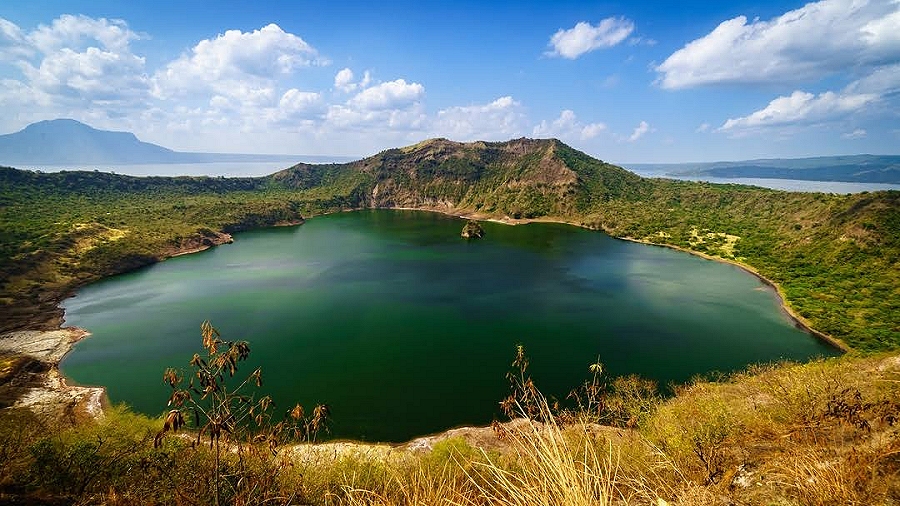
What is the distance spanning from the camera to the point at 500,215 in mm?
135500

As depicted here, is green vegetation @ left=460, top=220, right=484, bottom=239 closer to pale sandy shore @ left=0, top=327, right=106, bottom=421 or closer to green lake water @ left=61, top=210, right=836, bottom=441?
green lake water @ left=61, top=210, right=836, bottom=441

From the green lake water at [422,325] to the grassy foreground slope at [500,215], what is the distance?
19.4 feet

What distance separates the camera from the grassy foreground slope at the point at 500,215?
51.5 meters

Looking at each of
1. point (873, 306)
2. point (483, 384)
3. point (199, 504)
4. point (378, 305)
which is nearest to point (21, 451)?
point (199, 504)

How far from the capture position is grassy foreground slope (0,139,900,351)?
51.5 metres

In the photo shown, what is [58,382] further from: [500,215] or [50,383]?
[500,215]

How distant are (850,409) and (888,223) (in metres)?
82.3

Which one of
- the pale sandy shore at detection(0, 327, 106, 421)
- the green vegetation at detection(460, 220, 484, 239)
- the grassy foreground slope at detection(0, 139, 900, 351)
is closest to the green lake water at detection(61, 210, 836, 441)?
the pale sandy shore at detection(0, 327, 106, 421)

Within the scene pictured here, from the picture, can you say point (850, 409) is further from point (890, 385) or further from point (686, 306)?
point (686, 306)

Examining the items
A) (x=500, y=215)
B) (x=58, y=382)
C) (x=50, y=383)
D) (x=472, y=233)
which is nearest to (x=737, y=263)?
(x=472, y=233)

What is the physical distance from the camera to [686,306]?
5038 cm

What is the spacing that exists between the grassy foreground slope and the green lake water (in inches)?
233

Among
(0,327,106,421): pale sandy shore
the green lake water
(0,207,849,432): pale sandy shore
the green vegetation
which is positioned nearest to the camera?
(0,207,849,432): pale sandy shore

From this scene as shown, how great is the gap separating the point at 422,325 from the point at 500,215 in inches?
3752
